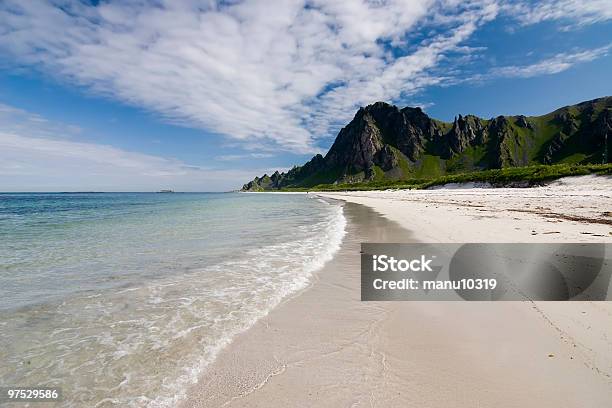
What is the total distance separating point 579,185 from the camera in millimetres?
44406

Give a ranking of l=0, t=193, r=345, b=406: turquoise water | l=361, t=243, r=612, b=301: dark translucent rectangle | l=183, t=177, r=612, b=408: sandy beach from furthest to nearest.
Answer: l=361, t=243, r=612, b=301: dark translucent rectangle, l=0, t=193, r=345, b=406: turquoise water, l=183, t=177, r=612, b=408: sandy beach

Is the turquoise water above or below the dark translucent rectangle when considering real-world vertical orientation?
below

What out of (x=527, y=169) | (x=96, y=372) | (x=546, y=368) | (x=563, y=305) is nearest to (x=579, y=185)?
(x=527, y=169)

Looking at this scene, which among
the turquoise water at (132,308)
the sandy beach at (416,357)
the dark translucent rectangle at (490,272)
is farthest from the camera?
the dark translucent rectangle at (490,272)

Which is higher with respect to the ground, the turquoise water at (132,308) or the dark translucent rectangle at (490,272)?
the dark translucent rectangle at (490,272)

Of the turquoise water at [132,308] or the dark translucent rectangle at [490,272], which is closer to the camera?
the turquoise water at [132,308]

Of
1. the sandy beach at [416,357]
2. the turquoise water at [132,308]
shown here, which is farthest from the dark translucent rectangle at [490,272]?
the turquoise water at [132,308]

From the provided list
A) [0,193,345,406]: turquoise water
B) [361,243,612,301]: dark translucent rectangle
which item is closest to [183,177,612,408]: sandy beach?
[361,243,612,301]: dark translucent rectangle

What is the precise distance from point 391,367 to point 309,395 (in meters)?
1.34

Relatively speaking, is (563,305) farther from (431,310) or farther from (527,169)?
(527,169)

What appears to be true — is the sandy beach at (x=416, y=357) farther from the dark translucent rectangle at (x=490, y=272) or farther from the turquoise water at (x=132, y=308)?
the turquoise water at (x=132, y=308)

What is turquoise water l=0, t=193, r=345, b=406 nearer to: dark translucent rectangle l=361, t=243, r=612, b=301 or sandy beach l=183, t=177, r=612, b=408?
sandy beach l=183, t=177, r=612, b=408

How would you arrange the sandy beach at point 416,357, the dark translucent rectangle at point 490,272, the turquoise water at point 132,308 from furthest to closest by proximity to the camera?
the dark translucent rectangle at point 490,272, the turquoise water at point 132,308, the sandy beach at point 416,357

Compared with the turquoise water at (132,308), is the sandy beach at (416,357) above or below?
above
